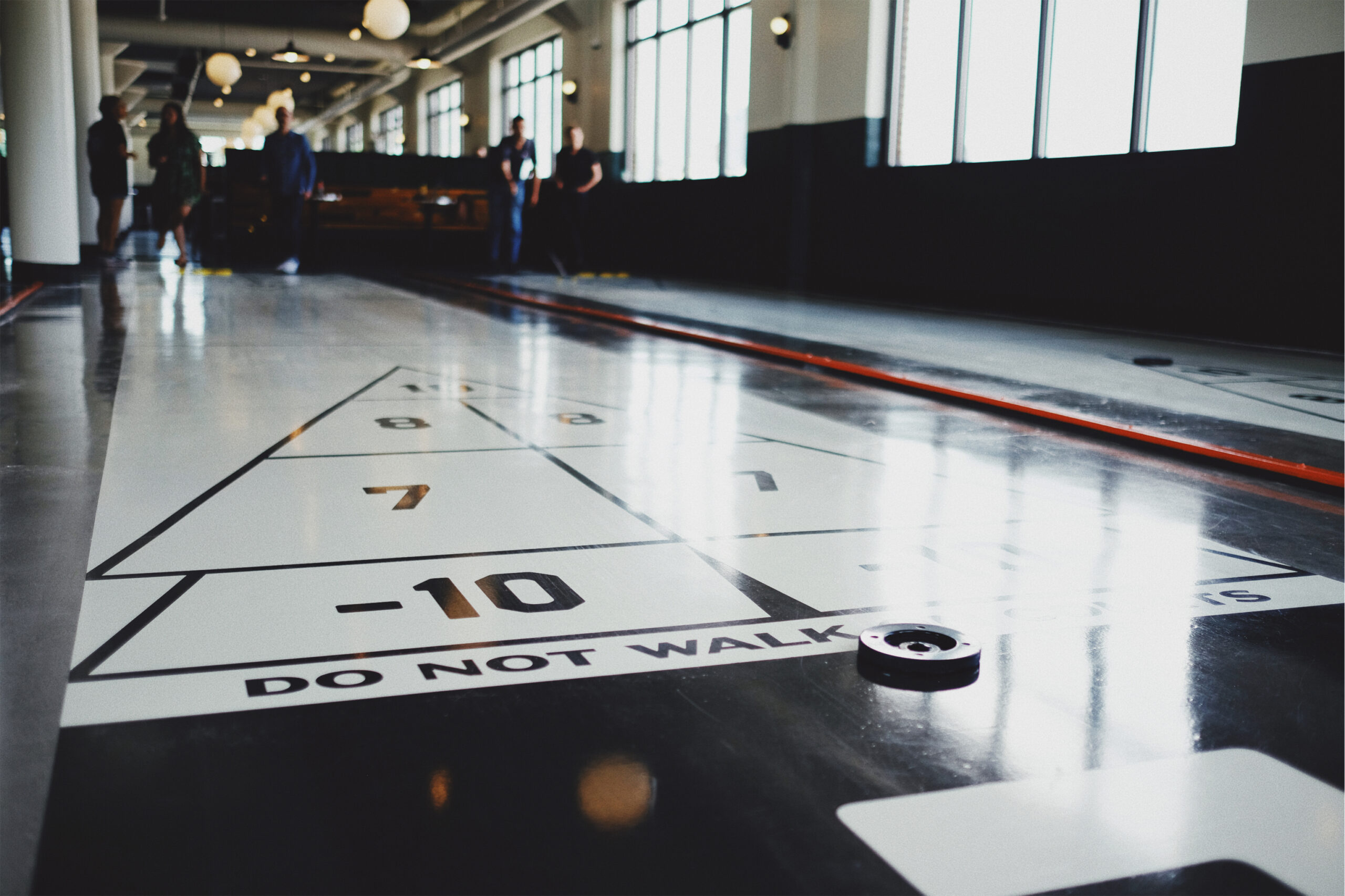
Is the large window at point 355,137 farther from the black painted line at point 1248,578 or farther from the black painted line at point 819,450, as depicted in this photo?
the black painted line at point 1248,578

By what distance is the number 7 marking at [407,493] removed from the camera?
2867 mm

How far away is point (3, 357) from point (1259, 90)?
285 inches

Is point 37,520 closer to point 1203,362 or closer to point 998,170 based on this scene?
point 1203,362

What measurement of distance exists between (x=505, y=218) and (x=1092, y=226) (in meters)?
6.20

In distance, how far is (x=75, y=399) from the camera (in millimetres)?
4242

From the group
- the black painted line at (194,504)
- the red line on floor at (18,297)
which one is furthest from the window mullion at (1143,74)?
the red line on floor at (18,297)

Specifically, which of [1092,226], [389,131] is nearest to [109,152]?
[1092,226]

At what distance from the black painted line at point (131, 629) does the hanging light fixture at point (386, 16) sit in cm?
1171

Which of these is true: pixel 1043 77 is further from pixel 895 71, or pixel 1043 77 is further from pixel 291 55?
pixel 291 55

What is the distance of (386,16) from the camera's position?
1272 centimetres

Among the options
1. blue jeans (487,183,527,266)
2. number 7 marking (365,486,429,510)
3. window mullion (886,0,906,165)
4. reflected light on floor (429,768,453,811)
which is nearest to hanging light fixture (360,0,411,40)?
blue jeans (487,183,527,266)

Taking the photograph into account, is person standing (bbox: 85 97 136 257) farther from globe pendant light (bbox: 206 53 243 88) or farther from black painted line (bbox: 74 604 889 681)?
black painted line (bbox: 74 604 889 681)

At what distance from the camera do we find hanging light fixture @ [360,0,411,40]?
12.7m

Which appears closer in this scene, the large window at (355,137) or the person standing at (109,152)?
the person standing at (109,152)
